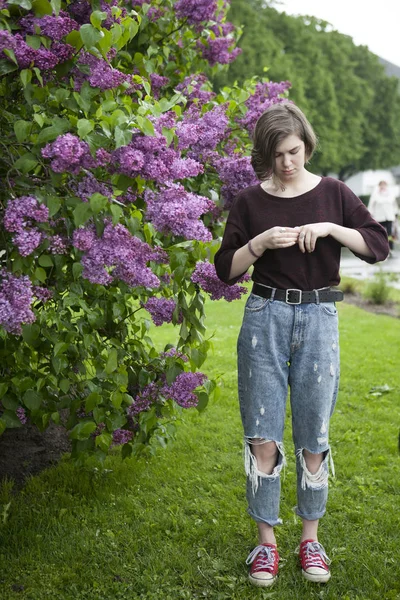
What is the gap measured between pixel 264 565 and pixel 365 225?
4.72 ft

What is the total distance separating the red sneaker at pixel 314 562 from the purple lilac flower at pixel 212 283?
109 centimetres

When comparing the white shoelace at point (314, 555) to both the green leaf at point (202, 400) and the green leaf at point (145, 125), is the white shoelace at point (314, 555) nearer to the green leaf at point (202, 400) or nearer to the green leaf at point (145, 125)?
the green leaf at point (202, 400)

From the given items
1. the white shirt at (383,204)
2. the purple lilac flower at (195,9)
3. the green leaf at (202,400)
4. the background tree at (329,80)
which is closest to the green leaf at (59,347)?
the green leaf at (202,400)

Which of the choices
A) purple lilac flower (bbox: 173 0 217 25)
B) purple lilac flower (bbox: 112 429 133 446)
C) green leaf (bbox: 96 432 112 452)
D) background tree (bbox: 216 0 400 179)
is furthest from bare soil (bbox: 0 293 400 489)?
background tree (bbox: 216 0 400 179)

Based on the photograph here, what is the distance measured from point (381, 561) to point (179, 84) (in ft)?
8.65

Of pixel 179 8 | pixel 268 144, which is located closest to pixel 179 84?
pixel 179 8

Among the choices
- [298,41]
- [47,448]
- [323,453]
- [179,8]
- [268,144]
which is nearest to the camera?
[268,144]

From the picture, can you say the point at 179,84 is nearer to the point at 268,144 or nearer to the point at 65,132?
the point at 268,144

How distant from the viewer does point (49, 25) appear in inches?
93.7

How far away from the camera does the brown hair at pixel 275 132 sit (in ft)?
8.87

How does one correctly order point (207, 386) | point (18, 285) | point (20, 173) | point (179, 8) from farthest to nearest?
1. point (179, 8)
2. point (207, 386)
3. point (20, 173)
4. point (18, 285)

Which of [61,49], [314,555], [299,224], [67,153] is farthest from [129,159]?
[314,555]

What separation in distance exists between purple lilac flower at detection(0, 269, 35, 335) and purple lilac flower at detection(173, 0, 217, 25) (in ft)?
7.07

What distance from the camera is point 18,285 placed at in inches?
90.7
